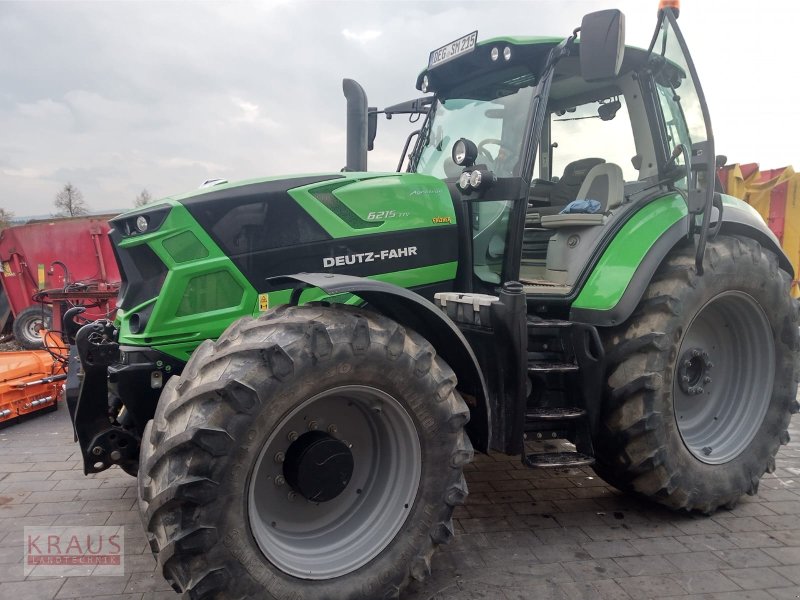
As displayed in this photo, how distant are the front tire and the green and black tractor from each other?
10mm

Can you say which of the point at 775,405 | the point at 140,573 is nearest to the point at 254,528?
the point at 140,573

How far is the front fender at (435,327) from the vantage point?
2.69m

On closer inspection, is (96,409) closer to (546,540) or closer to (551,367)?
(551,367)

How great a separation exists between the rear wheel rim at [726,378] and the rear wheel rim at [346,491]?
207 centimetres

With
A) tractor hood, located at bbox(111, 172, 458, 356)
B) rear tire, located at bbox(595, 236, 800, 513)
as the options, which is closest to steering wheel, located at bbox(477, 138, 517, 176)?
tractor hood, located at bbox(111, 172, 458, 356)

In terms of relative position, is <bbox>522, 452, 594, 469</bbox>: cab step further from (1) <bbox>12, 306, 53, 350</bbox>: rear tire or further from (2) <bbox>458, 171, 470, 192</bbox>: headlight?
(1) <bbox>12, 306, 53, 350</bbox>: rear tire

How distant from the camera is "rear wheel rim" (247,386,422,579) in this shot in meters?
2.60

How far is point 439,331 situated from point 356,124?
1.52 m

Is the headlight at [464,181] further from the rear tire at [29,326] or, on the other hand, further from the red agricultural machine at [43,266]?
the rear tire at [29,326]

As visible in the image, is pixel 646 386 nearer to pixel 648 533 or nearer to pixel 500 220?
pixel 648 533

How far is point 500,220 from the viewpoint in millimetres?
3611

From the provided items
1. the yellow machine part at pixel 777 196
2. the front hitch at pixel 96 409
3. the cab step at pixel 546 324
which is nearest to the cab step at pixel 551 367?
the cab step at pixel 546 324

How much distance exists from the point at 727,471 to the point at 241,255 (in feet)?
10.8

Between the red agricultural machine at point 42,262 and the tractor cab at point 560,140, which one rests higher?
the tractor cab at point 560,140
